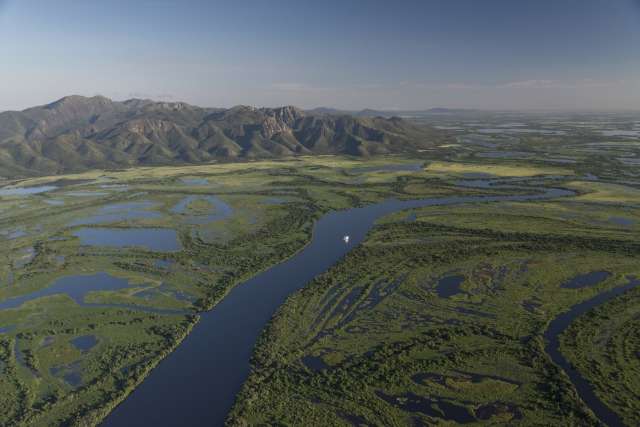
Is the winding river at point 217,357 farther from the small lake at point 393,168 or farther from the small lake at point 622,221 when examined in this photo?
the small lake at point 393,168

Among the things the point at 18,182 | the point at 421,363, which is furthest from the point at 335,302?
the point at 18,182

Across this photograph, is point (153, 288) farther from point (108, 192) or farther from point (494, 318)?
point (108, 192)

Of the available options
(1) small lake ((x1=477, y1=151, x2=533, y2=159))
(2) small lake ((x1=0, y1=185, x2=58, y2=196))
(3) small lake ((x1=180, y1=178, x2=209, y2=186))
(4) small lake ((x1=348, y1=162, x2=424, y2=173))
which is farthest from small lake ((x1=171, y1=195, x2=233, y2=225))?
(1) small lake ((x1=477, y1=151, x2=533, y2=159))

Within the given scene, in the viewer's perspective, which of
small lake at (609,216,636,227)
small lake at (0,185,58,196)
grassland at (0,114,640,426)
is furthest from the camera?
small lake at (0,185,58,196)

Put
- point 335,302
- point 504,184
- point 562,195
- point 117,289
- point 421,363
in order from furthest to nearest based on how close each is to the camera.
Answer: point 504,184 < point 562,195 < point 117,289 < point 335,302 < point 421,363

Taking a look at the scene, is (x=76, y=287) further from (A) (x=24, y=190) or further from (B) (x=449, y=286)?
(A) (x=24, y=190)

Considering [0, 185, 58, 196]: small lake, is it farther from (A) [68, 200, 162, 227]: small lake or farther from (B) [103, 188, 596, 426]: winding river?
(B) [103, 188, 596, 426]: winding river
